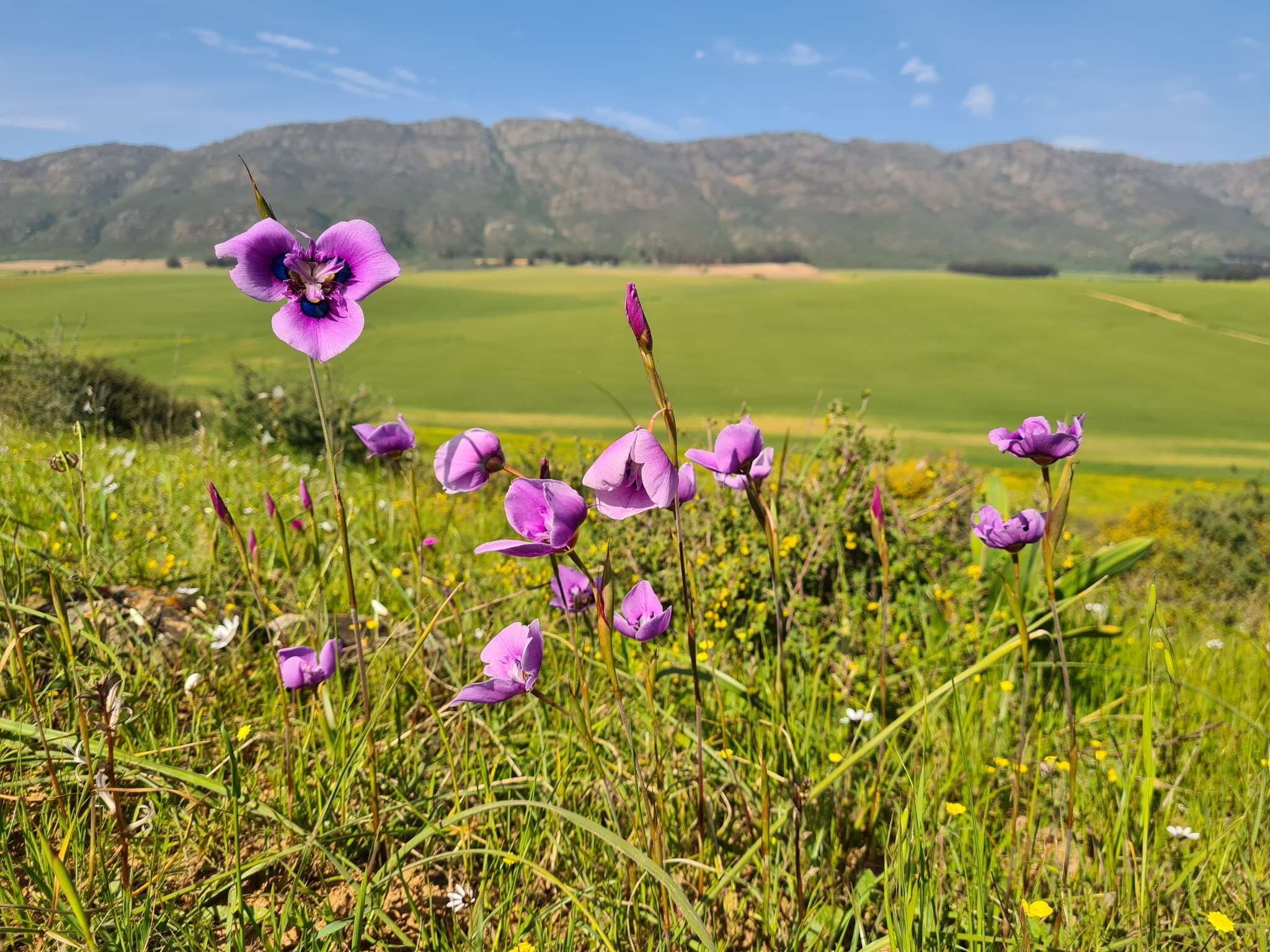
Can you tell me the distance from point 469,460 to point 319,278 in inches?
15.2

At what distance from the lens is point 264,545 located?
3143 millimetres

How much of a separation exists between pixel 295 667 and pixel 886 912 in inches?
48.6

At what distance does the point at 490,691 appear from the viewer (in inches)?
45.3

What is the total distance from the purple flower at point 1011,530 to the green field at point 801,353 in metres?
18.9

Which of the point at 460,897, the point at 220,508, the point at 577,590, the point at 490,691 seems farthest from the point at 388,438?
the point at 460,897

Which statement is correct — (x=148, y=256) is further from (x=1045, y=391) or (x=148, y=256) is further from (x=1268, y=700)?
(x=1268, y=700)

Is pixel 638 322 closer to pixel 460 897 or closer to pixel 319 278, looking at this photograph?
pixel 319 278

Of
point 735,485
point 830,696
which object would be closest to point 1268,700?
point 830,696

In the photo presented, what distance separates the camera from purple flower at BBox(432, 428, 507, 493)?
1173 millimetres

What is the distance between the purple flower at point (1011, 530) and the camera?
1361 millimetres

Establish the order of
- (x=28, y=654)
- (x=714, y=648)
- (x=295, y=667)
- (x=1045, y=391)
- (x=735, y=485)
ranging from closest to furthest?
(x=735, y=485) < (x=295, y=667) < (x=28, y=654) < (x=714, y=648) < (x=1045, y=391)

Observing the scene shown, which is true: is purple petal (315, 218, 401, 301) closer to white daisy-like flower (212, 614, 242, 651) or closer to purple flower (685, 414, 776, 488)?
purple flower (685, 414, 776, 488)

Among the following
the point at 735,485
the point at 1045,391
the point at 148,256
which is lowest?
the point at 1045,391

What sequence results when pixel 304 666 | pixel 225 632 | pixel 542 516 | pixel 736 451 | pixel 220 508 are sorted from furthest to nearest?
pixel 225 632, pixel 304 666, pixel 220 508, pixel 736 451, pixel 542 516
